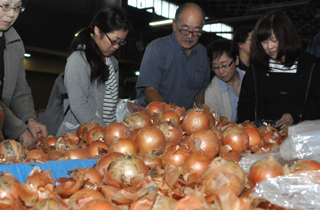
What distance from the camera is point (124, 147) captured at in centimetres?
112

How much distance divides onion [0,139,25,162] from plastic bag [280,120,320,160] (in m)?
1.01

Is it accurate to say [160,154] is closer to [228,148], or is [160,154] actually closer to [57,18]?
[228,148]

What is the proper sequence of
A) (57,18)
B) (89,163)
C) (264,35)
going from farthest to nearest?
(57,18) → (264,35) → (89,163)

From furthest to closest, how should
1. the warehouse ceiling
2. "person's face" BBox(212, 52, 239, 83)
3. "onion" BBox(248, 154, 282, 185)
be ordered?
the warehouse ceiling < "person's face" BBox(212, 52, 239, 83) < "onion" BBox(248, 154, 282, 185)

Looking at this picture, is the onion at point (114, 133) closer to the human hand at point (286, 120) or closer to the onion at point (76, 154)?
the onion at point (76, 154)

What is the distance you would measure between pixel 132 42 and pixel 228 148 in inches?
576

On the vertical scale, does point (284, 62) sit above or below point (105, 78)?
above

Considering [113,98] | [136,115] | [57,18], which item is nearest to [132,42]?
[57,18]

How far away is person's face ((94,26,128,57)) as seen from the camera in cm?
219

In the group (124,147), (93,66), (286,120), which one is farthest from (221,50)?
(124,147)

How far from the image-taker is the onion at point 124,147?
1.11 metres

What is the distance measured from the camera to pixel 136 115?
4.88ft

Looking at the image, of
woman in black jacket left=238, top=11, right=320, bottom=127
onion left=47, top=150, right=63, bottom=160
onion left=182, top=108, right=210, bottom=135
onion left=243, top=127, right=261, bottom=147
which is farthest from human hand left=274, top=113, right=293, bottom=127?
onion left=47, top=150, right=63, bottom=160

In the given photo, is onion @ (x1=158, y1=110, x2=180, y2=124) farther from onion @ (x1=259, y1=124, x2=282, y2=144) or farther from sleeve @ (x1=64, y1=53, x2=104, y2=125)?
sleeve @ (x1=64, y1=53, x2=104, y2=125)
